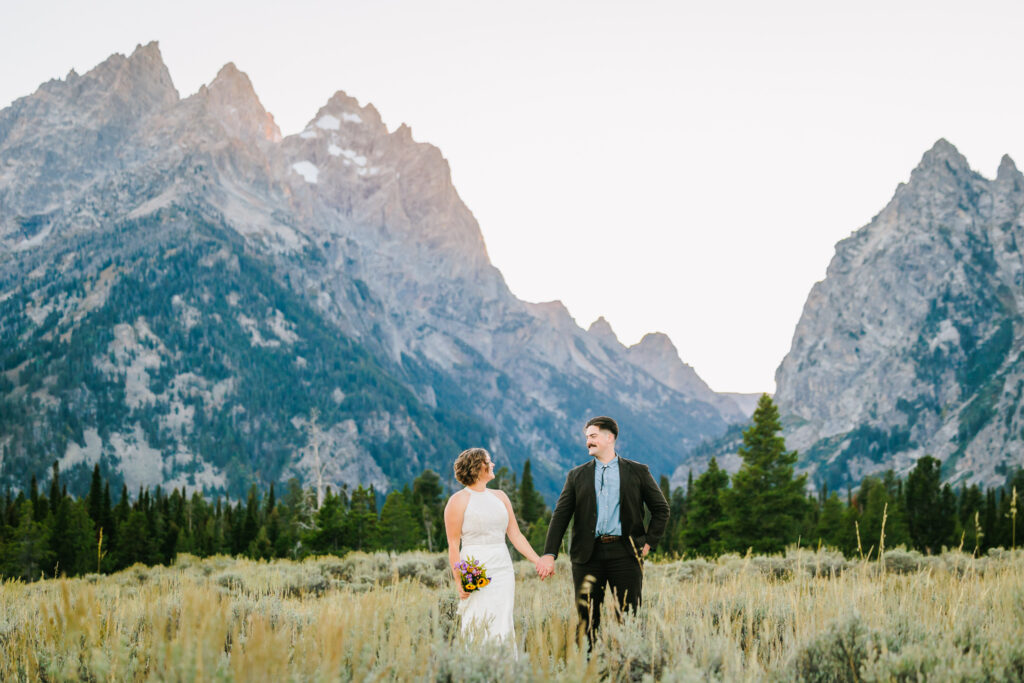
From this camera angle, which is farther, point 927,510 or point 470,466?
point 927,510

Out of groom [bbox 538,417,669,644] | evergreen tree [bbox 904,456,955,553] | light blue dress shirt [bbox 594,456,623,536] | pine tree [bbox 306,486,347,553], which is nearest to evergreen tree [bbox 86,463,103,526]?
pine tree [bbox 306,486,347,553]

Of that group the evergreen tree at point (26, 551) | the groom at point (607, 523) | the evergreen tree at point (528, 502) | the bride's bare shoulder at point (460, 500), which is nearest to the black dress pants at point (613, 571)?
the groom at point (607, 523)

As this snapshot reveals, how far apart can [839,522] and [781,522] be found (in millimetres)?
25681

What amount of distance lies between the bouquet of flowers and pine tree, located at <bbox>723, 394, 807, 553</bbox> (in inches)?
1358

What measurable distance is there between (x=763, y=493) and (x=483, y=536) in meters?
35.0

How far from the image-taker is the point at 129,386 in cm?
19862

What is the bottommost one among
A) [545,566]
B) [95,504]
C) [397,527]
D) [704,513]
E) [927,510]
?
[927,510]

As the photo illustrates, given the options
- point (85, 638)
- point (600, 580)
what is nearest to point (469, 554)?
point (600, 580)

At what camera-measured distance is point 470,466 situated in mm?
7609

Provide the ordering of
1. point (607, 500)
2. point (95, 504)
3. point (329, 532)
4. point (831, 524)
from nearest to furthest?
point (607, 500), point (329, 532), point (831, 524), point (95, 504)

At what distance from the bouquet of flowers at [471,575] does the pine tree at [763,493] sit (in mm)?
34503

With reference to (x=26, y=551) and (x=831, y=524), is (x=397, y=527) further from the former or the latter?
(x=831, y=524)

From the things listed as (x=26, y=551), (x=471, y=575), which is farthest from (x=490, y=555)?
(x=26, y=551)

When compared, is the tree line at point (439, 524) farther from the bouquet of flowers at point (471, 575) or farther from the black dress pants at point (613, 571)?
the bouquet of flowers at point (471, 575)
